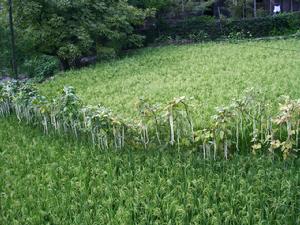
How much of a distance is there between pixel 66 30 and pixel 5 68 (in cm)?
237

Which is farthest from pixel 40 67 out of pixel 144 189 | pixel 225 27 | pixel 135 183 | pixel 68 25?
pixel 144 189

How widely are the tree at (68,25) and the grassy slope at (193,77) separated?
4.47 ft

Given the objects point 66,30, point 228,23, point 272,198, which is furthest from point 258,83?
point 228,23

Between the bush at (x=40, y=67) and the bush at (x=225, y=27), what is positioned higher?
the bush at (x=225, y=27)

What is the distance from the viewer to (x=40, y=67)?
61.7 ft

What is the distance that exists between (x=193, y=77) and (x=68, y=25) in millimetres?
6455

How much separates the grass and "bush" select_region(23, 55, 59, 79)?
43.2 feet

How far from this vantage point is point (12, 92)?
719 cm

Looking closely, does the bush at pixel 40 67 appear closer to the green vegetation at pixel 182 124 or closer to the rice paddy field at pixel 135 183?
the rice paddy field at pixel 135 183

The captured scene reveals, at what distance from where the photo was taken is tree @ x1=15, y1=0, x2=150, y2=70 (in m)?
14.2

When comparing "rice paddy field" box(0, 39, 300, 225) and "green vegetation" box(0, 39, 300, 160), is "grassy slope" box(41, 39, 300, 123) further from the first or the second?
"green vegetation" box(0, 39, 300, 160)

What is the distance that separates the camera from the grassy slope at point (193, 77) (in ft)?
24.7

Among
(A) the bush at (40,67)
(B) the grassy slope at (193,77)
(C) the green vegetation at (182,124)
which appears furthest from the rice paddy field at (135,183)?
(A) the bush at (40,67)

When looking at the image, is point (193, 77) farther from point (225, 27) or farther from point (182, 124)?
point (225, 27)
